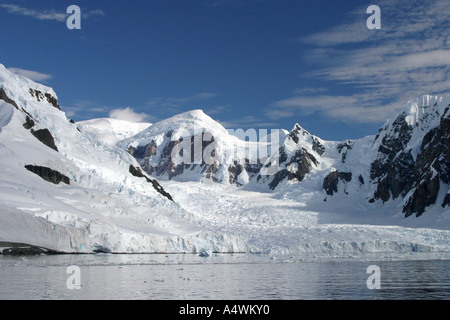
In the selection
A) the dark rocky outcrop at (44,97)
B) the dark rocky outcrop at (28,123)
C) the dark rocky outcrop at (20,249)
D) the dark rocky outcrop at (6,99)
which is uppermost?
the dark rocky outcrop at (44,97)

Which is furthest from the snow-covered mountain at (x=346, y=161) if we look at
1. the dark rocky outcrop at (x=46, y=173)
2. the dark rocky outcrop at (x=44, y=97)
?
the dark rocky outcrop at (x=44, y=97)

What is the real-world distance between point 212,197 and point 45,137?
42.0 m

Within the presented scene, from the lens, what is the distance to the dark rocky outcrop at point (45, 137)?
2579 inches

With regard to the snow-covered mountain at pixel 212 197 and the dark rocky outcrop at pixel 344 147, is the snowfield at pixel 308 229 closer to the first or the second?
the snow-covered mountain at pixel 212 197

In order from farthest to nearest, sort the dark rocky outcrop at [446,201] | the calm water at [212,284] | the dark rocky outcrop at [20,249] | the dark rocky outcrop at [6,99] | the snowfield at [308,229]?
the dark rocky outcrop at [446,201], the dark rocky outcrop at [6,99], the snowfield at [308,229], the dark rocky outcrop at [20,249], the calm water at [212,284]

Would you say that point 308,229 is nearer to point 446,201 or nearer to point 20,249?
point 446,201

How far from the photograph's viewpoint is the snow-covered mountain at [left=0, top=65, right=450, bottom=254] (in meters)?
47.8

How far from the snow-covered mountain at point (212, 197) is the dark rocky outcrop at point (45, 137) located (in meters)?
0.15

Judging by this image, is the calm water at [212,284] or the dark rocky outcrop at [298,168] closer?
the calm water at [212,284]

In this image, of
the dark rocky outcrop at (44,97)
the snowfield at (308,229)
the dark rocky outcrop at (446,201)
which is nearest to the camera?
the snowfield at (308,229)

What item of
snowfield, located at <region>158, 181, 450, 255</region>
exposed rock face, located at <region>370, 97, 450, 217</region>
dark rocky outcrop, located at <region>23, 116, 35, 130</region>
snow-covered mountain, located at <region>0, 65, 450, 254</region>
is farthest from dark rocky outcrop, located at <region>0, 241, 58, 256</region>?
exposed rock face, located at <region>370, 97, 450, 217</region>

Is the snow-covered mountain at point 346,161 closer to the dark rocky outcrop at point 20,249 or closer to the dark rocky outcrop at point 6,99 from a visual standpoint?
the dark rocky outcrop at point 6,99

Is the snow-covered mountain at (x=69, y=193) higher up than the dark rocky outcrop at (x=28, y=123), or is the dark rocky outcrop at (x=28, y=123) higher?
the dark rocky outcrop at (x=28, y=123)

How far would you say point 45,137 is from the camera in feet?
217
